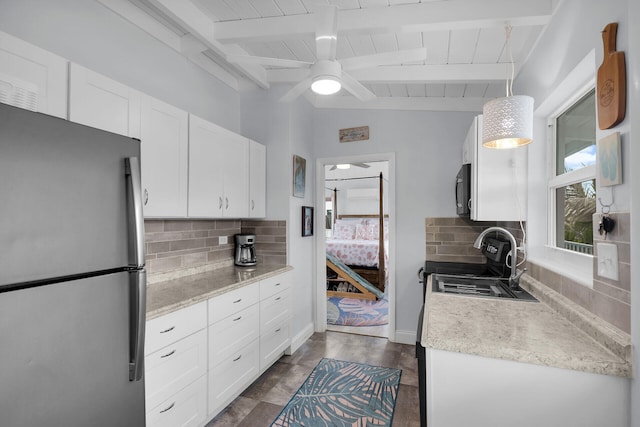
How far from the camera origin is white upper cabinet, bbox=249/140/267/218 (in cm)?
307

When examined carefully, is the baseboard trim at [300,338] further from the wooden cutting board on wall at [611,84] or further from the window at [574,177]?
the wooden cutting board on wall at [611,84]

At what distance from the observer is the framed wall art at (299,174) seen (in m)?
3.32

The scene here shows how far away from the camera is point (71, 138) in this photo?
1141 mm

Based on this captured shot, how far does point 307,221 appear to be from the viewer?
3586 mm

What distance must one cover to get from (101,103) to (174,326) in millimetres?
1198

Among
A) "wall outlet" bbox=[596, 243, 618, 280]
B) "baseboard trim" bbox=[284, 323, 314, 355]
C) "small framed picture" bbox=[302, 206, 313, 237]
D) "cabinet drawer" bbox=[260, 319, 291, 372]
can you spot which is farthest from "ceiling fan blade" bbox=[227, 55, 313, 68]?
"baseboard trim" bbox=[284, 323, 314, 355]

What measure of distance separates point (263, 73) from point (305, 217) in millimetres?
1464

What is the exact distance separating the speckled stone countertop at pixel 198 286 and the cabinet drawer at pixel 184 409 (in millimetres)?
470

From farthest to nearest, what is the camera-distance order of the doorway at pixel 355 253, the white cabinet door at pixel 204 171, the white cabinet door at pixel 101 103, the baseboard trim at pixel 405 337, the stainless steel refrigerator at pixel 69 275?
the doorway at pixel 355 253 → the baseboard trim at pixel 405 337 → the white cabinet door at pixel 204 171 → the white cabinet door at pixel 101 103 → the stainless steel refrigerator at pixel 69 275

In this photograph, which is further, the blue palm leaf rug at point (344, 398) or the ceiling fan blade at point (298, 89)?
the blue palm leaf rug at point (344, 398)

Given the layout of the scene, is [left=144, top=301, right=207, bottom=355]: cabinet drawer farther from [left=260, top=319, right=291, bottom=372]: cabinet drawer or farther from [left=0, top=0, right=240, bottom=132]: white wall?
[left=0, top=0, right=240, bottom=132]: white wall

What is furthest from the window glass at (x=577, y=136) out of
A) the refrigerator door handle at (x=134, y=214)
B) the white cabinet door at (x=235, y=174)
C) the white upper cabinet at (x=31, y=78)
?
the white upper cabinet at (x=31, y=78)

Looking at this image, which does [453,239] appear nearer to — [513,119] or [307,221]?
[307,221]

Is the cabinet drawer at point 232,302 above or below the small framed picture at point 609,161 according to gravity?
below
